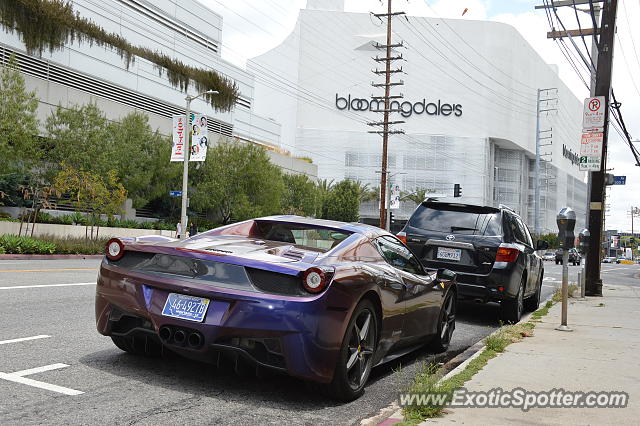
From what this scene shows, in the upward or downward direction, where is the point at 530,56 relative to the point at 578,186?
upward

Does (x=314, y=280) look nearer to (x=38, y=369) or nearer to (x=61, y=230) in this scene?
(x=38, y=369)

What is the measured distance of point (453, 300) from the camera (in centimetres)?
782

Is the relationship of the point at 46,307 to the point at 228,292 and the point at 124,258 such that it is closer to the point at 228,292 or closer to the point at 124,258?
the point at 124,258

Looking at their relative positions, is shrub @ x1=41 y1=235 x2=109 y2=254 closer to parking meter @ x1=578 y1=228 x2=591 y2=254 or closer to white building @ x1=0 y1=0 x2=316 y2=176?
white building @ x1=0 y1=0 x2=316 y2=176

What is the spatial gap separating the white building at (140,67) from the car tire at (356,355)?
32479 mm

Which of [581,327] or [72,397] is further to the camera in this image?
[581,327]

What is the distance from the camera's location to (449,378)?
5586 millimetres

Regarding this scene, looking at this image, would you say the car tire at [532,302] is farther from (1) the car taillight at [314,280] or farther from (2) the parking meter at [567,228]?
(1) the car taillight at [314,280]

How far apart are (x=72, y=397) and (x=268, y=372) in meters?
1.36

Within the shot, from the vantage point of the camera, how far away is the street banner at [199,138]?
33.4 meters

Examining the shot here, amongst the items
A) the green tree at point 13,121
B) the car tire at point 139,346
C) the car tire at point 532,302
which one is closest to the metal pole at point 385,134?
the green tree at point 13,121

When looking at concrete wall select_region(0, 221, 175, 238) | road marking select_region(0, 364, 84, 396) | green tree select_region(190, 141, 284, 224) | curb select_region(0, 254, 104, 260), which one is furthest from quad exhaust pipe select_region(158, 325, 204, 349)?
green tree select_region(190, 141, 284, 224)

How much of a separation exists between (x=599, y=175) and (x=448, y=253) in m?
9.01

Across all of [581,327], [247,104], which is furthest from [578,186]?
[581,327]
